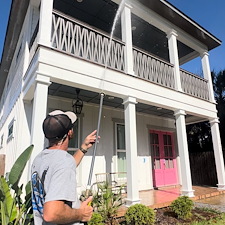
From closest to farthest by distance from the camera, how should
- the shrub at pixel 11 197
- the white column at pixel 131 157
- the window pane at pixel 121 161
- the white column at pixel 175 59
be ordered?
the shrub at pixel 11 197, the white column at pixel 131 157, the white column at pixel 175 59, the window pane at pixel 121 161

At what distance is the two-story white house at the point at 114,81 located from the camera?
15.5ft

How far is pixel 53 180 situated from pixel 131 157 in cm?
419

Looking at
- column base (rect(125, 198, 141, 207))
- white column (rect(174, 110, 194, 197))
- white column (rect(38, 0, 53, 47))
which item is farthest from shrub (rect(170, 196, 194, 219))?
white column (rect(38, 0, 53, 47))

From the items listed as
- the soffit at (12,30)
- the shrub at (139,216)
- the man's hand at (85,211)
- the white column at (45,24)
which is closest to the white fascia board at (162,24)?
the white column at (45,24)

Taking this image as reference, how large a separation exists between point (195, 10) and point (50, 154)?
10596 millimetres

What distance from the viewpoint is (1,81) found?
472 inches

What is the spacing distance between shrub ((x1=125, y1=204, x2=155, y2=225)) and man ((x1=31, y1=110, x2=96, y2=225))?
3232 mm

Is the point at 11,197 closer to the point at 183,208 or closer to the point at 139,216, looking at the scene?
the point at 139,216

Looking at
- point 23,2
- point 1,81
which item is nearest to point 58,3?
point 23,2

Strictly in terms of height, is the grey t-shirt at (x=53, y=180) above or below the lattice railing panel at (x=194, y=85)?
below

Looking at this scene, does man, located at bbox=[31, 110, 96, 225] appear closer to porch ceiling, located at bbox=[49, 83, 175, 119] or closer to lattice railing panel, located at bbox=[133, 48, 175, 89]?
porch ceiling, located at bbox=[49, 83, 175, 119]

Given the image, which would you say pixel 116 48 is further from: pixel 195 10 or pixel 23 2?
pixel 195 10

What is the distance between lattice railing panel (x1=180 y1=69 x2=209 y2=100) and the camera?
779 centimetres

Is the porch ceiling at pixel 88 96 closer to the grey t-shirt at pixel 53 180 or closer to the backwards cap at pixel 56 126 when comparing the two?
the backwards cap at pixel 56 126
